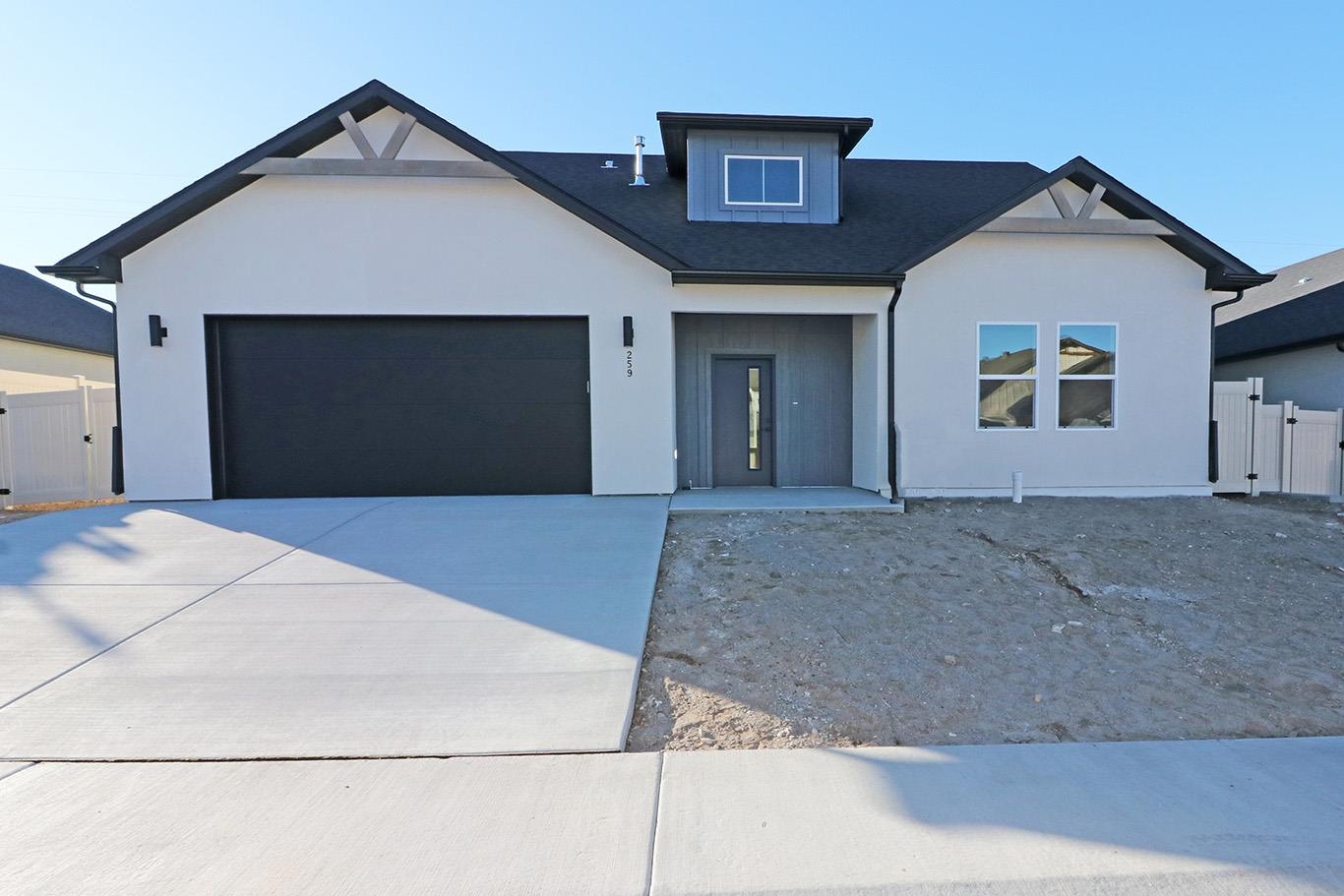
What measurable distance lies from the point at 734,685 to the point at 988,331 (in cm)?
736

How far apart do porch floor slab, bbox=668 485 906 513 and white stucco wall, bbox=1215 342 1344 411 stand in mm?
8729

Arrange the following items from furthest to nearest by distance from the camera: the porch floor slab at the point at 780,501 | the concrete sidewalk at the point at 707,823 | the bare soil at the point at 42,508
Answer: the bare soil at the point at 42,508
the porch floor slab at the point at 780,501
the concrete sidewalk at the point at 707,823

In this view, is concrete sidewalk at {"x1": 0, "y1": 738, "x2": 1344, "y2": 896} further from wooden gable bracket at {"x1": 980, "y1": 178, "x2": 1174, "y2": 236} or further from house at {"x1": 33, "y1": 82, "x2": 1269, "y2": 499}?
wooden gable bracket at {"x1": 980, "y1": 178, "x2": 1174, "y2": 236}

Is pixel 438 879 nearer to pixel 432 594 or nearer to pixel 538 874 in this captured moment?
pixel 538 874

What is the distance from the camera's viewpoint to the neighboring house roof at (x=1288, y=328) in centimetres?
1132

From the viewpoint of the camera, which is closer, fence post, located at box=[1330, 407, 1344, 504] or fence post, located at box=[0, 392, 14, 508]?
fence post, located at box=[0, 392, 14, 508]

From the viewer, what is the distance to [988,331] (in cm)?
918

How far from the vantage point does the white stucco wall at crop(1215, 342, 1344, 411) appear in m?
11.1

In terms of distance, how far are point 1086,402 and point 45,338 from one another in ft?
69.1

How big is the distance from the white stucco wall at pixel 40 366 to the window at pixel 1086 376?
17.9m

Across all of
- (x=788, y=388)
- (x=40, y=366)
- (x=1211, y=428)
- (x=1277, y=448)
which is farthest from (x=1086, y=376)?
(x=40, y=366)

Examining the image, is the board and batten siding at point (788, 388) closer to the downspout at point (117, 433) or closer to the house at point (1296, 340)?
the downspout at point (117, 433)

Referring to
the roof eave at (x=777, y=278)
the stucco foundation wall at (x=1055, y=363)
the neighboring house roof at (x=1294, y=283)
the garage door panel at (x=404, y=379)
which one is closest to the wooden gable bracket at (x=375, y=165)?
the garage door panel at (x=404, y=379)

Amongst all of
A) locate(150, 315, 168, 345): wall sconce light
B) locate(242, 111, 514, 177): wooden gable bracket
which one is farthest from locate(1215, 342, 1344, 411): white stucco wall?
locate(150, 315, 168, 345): wall sconce light
